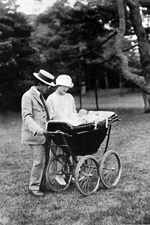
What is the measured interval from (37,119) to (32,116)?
75 mm

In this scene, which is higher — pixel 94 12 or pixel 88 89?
pixel 94 12

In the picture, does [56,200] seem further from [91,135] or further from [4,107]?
[4,107]

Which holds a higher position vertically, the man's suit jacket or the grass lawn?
the man's suit jacket

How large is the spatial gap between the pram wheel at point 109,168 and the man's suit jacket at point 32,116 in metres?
0.88

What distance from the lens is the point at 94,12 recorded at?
715 inches

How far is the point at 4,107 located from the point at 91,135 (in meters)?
16.4

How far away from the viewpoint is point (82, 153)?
4.70 m

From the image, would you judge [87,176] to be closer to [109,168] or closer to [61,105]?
[109,168]

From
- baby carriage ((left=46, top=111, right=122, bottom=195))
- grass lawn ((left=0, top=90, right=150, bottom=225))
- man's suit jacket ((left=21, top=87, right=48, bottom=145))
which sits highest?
man's suit jacket ((left=21, top=87, right=48, bottom=145))

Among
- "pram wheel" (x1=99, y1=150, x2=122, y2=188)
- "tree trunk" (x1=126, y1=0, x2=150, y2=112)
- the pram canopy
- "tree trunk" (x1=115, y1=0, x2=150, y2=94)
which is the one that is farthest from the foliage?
the pram canopy

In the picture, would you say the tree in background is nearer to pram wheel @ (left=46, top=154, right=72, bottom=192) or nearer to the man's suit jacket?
pram wheel @ (left=46, top=154, right=72, bottom=192)

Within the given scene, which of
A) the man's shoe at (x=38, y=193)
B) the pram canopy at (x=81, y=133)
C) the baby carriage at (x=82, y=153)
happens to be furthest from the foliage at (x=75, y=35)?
the man's shoe at (x=38, y=193)

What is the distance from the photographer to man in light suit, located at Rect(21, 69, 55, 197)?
179 inches

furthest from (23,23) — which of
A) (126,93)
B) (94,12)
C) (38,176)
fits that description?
(126,93)
